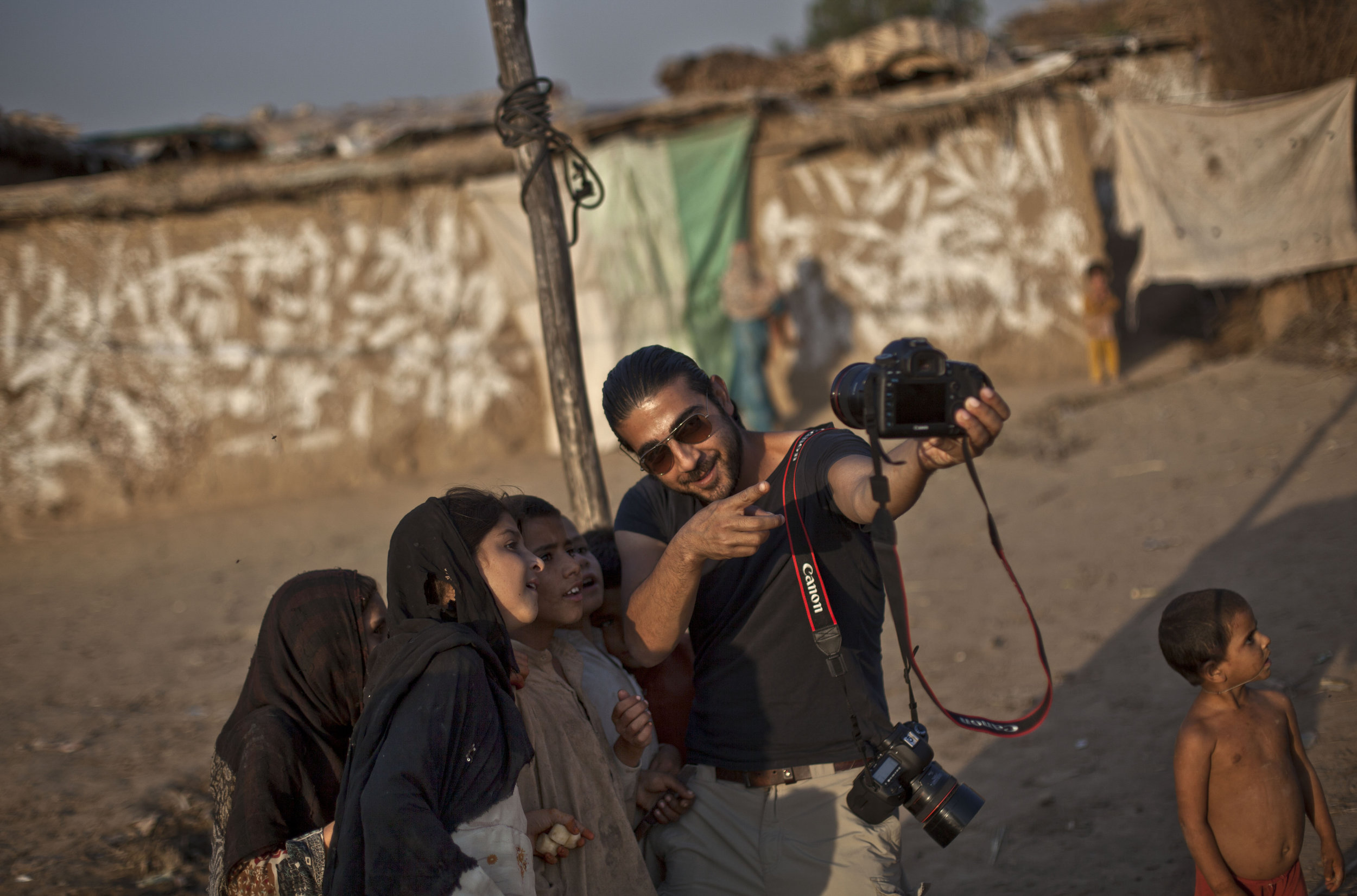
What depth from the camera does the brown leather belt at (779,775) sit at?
2.03 meters

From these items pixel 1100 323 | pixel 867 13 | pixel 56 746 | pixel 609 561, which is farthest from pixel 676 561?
pixel 867 13

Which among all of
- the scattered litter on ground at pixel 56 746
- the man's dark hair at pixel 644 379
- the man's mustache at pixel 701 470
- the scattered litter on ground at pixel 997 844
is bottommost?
the scattered litter on ground at pixel 997 844

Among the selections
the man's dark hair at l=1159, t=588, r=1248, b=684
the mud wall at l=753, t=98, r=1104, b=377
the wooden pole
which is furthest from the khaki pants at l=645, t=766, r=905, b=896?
the mud wall at l=753, t=98, r=1104, b=377

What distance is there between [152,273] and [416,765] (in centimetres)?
806

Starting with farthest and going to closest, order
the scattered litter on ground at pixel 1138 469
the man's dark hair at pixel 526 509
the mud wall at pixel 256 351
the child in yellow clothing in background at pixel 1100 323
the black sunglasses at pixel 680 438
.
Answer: the child in yellow clothing in background at pixel 1100 323
the mud wall at pixel 256 351
the scattered litter on ground at pixel 1138 469
the man's dark hair at pixel 526 509
the black sunglasses at pixel 680 438

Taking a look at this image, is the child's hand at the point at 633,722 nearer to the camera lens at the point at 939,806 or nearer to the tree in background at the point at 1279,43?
the camera lens at the point at 939,806

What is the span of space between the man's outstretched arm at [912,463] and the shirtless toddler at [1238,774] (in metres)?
1.02

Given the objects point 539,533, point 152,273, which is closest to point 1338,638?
point 539,533

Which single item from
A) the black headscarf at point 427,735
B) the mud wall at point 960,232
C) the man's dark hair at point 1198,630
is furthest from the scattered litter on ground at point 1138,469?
the black headscarf at point 427,735

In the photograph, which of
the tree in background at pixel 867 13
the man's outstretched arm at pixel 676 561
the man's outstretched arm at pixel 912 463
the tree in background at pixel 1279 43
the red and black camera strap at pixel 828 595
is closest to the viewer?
the man's outstretched arm at pixel 912 463

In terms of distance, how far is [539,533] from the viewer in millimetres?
2256

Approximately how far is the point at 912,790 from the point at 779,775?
0.92 feet

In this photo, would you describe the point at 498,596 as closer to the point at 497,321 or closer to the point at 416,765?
the point at 416,765

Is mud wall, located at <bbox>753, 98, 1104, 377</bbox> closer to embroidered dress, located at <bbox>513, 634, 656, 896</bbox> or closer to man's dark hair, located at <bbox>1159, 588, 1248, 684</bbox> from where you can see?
man's dark hair, located at <bbox>1159, 588, 1248, 684</bbox>
